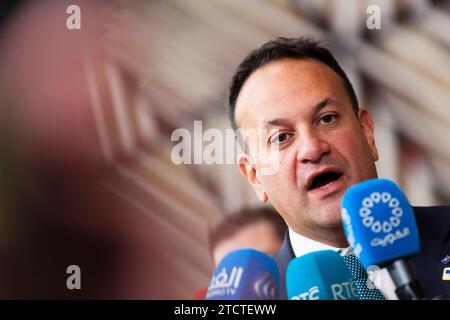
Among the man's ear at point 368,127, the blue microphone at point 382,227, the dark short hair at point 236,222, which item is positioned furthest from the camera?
the dark short hair at point 236,222

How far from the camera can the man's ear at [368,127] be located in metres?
2.00

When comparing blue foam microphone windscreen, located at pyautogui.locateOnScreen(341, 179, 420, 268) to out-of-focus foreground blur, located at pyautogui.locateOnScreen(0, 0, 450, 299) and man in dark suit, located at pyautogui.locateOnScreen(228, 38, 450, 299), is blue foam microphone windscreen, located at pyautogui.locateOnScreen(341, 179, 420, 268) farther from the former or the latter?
out-of-focus foreground blur, located at pyautogui.locateOnScreen(0, 0, 450, 299)

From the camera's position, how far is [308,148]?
5.90 feet

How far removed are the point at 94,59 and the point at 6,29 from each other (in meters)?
0.39

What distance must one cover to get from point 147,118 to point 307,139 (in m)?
0.68

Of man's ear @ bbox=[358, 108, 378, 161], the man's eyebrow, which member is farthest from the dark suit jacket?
the man's eyebrow

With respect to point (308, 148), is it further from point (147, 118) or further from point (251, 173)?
point (147, 118)

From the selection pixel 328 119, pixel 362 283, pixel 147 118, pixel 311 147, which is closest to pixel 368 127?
pixel 328 119

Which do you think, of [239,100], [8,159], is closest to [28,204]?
[8,159]

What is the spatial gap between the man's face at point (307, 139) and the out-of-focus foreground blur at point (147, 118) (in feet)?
0.56

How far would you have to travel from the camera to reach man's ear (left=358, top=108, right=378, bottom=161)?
2.00 metres

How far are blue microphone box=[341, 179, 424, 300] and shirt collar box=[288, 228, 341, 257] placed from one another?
682mm

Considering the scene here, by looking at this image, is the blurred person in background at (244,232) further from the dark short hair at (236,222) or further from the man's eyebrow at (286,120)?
the man's eyebrow at (286,120)

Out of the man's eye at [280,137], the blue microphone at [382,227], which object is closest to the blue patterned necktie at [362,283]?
the man's eye at [280,137]
